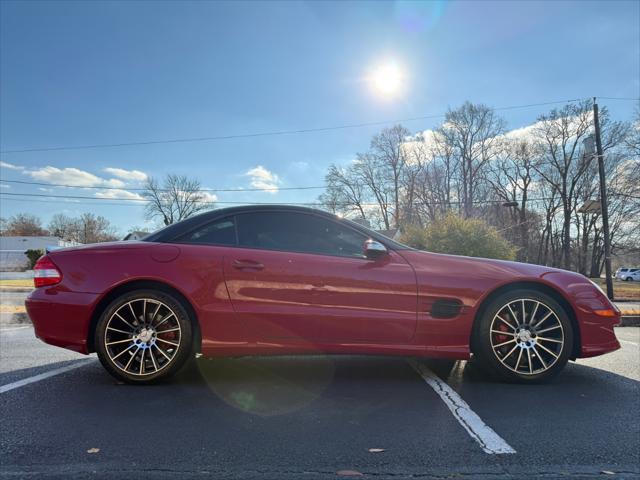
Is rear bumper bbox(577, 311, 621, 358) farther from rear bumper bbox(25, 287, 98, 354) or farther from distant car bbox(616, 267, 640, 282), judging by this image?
distant car bbox(616, 267, 640, 282)

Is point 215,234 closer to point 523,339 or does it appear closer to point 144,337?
point 144,337

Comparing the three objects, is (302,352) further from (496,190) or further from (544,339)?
(496,190)

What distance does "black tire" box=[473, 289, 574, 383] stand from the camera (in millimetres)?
3389

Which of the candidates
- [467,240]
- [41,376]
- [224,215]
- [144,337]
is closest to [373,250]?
[224,215]

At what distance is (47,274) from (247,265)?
1.64m

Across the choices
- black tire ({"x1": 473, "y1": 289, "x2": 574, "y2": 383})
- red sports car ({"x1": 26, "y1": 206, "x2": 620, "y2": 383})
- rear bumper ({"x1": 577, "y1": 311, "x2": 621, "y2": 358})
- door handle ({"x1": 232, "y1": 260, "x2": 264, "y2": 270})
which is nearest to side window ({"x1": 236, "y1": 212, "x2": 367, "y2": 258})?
red sports car ({"x1": 26, "y1": 206, "x2": 620, "y2": 383})

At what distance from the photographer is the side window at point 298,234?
3496 millimetres

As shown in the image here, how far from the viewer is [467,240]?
66.2 feet

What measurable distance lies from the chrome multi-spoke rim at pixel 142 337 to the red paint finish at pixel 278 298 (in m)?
0.17

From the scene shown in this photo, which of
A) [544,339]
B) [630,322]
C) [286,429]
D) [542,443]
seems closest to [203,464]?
[286,429]

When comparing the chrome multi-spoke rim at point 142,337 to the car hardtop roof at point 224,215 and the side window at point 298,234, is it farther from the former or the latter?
the side window at point 298,234

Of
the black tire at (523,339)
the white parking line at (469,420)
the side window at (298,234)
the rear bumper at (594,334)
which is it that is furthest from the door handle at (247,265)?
the rear bumper at (594,334)

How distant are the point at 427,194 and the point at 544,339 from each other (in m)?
44.4

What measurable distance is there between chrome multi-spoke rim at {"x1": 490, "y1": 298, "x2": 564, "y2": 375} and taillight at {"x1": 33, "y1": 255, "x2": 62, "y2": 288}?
11.8ft
